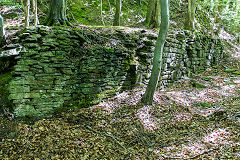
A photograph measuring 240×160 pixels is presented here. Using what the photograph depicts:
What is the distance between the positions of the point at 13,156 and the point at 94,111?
108 inches

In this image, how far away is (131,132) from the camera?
5035mm

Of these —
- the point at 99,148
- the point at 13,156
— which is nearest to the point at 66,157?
the point at 99,148

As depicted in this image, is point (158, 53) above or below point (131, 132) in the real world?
above

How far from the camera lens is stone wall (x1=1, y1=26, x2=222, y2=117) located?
498 cm

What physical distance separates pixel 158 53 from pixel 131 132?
2.96 meters

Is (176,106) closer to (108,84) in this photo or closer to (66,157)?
(108,84)

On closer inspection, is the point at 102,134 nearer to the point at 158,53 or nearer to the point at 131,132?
the point at 131,132

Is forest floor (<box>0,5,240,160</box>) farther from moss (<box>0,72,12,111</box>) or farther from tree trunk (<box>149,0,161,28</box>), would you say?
tree trunk (<box>149,0,161,28</box>)

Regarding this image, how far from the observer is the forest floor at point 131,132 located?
386 centimetres

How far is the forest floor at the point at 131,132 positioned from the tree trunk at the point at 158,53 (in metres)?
0.43

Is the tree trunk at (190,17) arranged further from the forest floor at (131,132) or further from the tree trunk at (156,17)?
the forest floor at (131,132)

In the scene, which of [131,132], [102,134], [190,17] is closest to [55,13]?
[102,134]

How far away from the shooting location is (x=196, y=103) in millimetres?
7152

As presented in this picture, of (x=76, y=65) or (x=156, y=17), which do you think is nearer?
(x=76, y=65)
